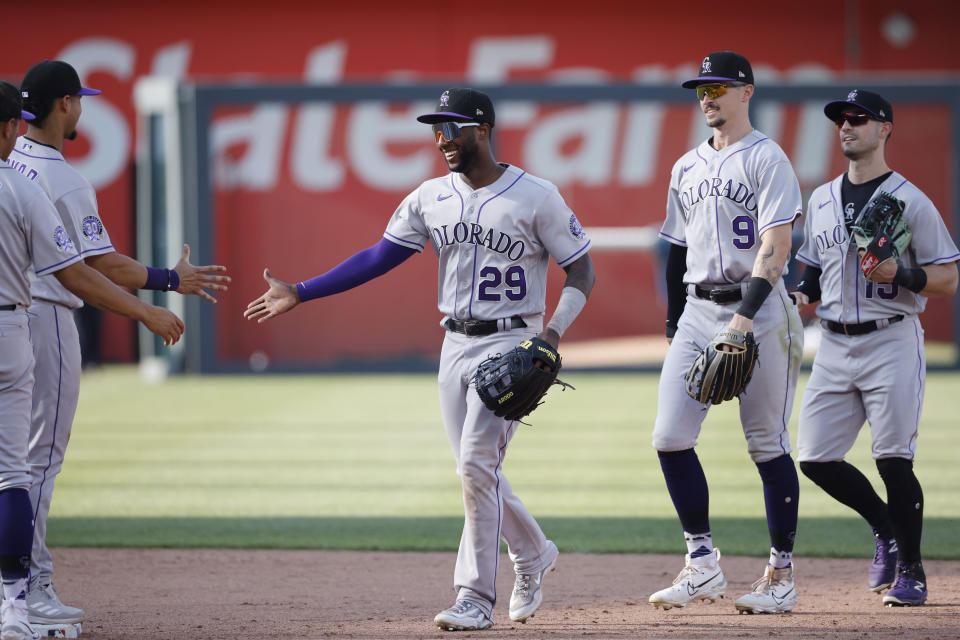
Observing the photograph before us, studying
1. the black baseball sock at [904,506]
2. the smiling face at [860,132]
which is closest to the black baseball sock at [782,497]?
the black baseball sock at [904,506]

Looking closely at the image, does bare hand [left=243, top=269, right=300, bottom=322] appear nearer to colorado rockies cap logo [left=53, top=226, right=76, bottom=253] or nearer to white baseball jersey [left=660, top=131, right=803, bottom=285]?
colorado rockies cap logo [left=53, top=226, right=76, bottom=253]

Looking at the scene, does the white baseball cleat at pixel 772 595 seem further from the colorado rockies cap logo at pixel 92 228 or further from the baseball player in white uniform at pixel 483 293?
the colorado rockies cap logo at pixel 92 228

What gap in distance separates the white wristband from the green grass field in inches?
79.5

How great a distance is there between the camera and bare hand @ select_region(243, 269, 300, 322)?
15.4 ft

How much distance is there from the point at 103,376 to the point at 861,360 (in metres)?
13.1

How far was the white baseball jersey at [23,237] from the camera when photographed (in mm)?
4145

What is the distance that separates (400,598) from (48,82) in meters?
2.41

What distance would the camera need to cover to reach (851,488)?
199 inches

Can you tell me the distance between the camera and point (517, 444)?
993 cm

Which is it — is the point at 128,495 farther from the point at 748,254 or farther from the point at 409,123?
the point at 409,123

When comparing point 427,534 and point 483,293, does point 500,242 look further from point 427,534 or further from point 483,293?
point 427,534

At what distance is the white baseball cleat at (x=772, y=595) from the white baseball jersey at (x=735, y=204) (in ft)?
3.70

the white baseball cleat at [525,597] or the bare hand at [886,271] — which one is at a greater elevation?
the bare hand at [886,271]

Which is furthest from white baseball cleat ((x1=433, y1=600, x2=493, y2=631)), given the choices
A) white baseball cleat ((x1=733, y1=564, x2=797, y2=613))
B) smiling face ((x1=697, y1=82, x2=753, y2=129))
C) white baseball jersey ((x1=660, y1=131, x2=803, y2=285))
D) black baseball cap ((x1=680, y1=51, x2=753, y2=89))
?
black baseball cap ((x1=680, y1=51, x2=753, y2=89))
